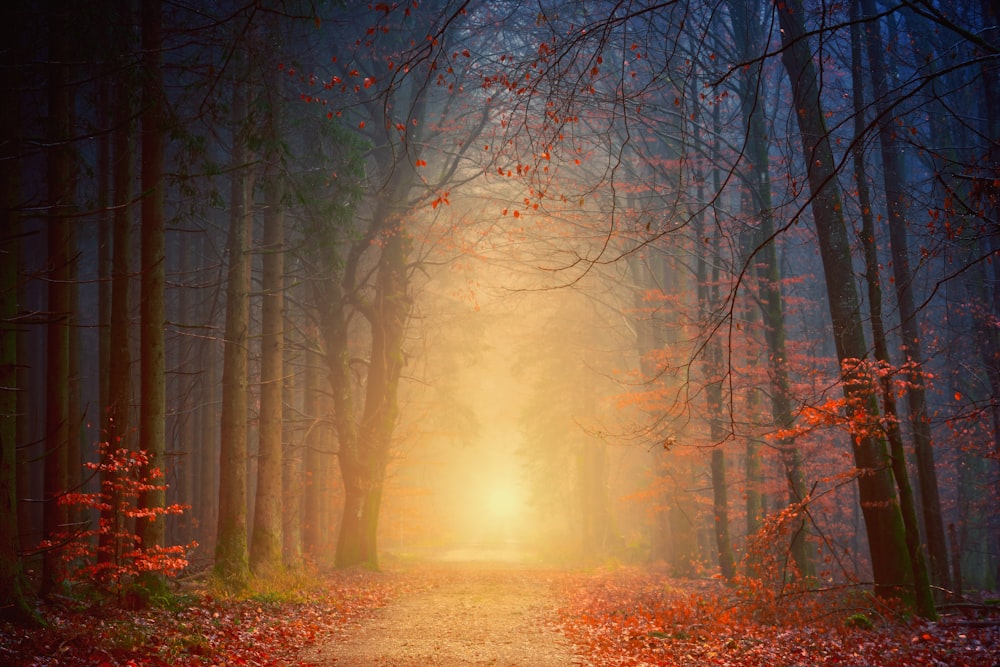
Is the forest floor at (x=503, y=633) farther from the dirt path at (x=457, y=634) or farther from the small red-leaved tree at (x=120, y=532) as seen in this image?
the small red-leaved tree at (x=120, y=532)

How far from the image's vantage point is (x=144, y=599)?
928 cm

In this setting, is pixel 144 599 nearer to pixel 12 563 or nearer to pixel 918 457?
pixel 12 563

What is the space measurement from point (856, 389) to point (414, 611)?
8036 mm

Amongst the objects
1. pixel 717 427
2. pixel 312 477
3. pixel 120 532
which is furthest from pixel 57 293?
pixel 312 477

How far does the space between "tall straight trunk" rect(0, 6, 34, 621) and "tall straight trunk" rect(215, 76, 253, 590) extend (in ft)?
14.1

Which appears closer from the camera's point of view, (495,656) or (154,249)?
(495,656)

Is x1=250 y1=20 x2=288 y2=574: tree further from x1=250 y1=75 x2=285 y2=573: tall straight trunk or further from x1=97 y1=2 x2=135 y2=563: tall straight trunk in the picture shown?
x1=97 y1=2 x2=135 y2=563: tall straight trunk

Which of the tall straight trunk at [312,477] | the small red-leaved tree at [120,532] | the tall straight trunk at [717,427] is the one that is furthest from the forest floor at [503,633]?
the tall straight trunk at [312,477]

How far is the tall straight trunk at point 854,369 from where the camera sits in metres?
9.05

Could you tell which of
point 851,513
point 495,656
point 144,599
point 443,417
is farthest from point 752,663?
point 851,513

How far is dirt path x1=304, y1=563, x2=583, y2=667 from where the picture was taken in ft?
26.1

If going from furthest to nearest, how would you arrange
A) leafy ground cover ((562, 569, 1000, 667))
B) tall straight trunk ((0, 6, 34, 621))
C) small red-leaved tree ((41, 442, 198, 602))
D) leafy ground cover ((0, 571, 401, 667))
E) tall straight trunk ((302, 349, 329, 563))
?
tall straight trunk ((302, 349, 329, 563)) → small red-leaved tree ((41, 442, 198, 602)) → leafy ground cover ((562, 569, 1000, 667)) → tall straight trunk ((0, 6, 34, 621)) → leafy ground cover ((0, 571, 401, 667))

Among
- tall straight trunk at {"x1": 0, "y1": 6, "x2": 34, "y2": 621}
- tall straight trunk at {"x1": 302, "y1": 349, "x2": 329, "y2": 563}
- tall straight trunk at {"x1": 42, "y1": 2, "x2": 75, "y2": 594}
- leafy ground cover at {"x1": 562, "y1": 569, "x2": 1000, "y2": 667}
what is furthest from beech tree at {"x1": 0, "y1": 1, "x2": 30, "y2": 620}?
tall straight trunk at {"x1": 302, "y1": 349, "x2": 329, "y2": 563}

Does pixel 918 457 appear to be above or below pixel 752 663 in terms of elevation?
above
